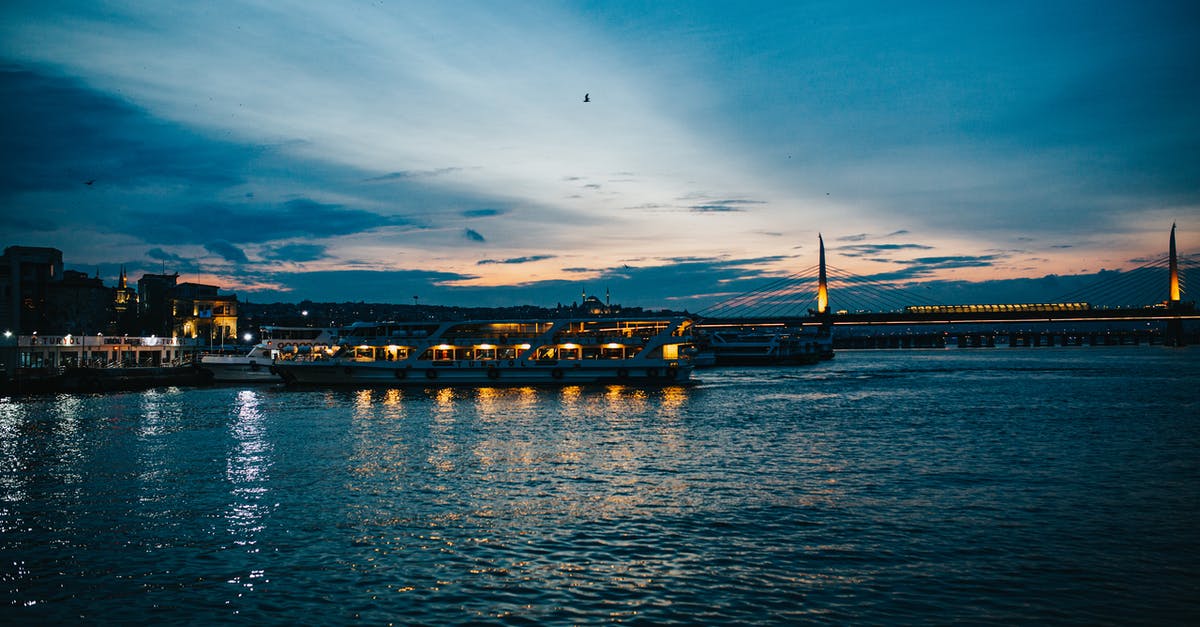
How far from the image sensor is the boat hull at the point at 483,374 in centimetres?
6719

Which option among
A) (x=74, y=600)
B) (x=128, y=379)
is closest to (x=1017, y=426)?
(x=74, y=600)

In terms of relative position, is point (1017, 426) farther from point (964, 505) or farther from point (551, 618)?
point (551, 618)

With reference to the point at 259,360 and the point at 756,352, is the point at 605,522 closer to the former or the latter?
the point at 259,360

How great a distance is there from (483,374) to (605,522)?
51166 mm

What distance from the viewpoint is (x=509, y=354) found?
71.4 meters

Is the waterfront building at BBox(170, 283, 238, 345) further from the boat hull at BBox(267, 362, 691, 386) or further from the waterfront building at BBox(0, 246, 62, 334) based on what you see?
the boat hull at BBox(267, 362, 691, 386)

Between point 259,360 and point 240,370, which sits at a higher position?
point 259,360

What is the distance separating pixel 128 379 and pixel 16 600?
71.5m

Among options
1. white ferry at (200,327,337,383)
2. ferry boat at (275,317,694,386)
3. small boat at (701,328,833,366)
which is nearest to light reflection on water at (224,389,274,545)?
ferry boat at (275,317,694,386)

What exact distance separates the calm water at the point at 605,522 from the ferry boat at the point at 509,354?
27.5m

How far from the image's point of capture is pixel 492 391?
210 feet

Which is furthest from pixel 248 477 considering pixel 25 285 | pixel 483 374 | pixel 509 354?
pixel 25 285

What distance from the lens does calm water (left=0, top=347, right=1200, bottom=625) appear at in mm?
13328

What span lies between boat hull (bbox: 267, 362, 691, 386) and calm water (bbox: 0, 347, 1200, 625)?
89.2 feet
